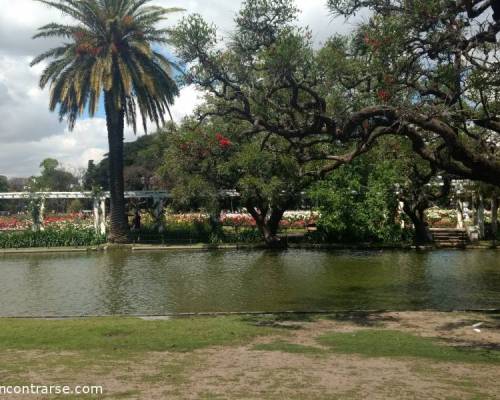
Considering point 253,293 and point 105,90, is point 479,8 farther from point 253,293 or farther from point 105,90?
point 105,90

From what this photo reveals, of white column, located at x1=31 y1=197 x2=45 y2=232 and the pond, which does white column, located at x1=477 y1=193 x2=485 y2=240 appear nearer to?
the pond

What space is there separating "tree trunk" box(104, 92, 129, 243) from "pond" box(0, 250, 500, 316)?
5974 millimetres

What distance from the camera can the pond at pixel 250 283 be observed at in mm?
12664

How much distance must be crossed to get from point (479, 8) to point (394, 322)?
5.67m

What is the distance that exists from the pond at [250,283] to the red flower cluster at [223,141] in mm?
5505

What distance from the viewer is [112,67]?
28.5 metres

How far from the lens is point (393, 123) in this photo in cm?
978

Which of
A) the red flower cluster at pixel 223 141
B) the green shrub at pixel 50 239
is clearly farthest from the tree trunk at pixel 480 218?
the green shrub at pixel 50 239

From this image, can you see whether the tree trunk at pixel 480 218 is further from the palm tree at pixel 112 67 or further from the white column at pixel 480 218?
the palm tree at pixel 112 67

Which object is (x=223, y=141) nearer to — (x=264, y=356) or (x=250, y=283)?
(x=250, y=283)

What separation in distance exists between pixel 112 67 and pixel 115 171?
554 cm

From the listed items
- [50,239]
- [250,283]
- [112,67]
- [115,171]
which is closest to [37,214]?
[50,239]

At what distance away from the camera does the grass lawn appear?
5812 mm

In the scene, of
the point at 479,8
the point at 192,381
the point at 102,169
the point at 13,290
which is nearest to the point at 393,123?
the point at 479,8
